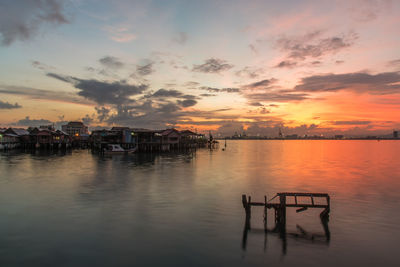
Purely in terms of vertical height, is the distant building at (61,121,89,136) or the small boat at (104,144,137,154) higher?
the distant building at (61,121,89,136)

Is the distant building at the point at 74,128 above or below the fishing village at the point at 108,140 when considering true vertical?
above

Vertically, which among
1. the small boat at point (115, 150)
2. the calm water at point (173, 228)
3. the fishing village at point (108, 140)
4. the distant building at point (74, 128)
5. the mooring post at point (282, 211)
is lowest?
the calm water at point (173, 228)

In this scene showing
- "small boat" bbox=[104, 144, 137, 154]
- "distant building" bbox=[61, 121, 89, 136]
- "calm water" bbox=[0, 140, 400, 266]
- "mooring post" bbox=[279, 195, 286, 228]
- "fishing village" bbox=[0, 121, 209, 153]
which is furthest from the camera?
"distant building" bbox=[61, 121, 89, 136]

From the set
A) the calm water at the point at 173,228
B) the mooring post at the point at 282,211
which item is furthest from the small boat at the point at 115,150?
the mooring post at the point at 282,211

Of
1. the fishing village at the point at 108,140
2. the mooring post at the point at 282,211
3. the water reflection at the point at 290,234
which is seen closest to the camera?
the water reflection at the point at 290,234

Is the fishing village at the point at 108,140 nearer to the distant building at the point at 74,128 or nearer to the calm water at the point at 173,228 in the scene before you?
the calm water at the point at 173,228

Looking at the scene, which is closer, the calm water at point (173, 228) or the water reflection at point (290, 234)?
the calm water at point (173, 228)

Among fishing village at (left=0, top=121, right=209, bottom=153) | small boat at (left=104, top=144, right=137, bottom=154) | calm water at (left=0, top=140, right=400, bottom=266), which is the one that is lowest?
calm water at (left=0, top=140, right=400, bottom=266)

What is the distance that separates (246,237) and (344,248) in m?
5.01

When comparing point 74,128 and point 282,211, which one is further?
point 74,128

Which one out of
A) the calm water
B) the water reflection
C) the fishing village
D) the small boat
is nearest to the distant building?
the fishing village

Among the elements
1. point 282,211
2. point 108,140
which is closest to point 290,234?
point 282,211

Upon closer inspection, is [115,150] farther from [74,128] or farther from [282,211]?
[74,128]

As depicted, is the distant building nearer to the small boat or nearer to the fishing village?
the fishing village
